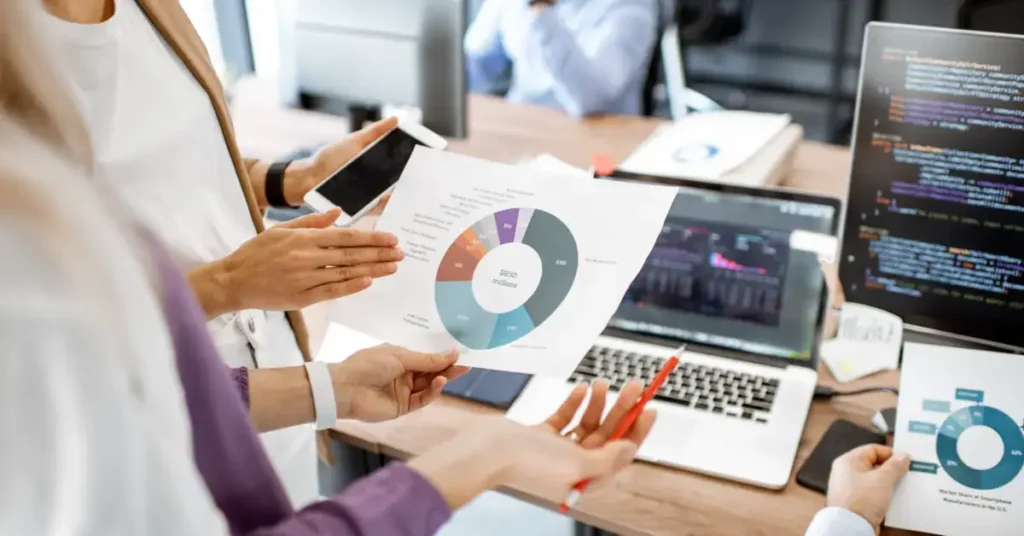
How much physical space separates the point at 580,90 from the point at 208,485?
1.81 meters

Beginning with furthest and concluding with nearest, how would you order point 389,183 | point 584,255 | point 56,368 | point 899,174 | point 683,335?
1. point 683,335
2. point 899,174
3. point 389,183
4. point 584,255
5. point 56,368

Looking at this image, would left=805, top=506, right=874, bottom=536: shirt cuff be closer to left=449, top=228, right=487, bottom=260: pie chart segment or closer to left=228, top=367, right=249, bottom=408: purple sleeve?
left=449, top=228, right=487, bottom=260: pie chart segment

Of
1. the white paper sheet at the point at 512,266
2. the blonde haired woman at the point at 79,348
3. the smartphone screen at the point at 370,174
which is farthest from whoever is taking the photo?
the smartphone screen at the point at 370,174

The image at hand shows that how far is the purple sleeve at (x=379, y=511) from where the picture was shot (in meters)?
0.68

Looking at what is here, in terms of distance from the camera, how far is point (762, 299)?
1.29m

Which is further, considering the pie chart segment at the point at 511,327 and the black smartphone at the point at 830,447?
the black smartphone at the point at 830,447

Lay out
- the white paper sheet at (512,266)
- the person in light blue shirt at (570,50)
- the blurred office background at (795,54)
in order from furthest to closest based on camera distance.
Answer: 1. the blurred office background at (795,54)
2. the person in light blue shirt at (570,50)
3. the white paper sheet at (512,266)

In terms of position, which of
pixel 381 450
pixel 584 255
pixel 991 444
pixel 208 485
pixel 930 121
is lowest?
pixel 381 450

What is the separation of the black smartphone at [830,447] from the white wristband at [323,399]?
58cm

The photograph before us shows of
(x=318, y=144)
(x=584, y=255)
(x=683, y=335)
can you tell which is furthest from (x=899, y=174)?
(x=318, y=144)

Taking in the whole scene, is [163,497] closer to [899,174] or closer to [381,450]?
[381,450]

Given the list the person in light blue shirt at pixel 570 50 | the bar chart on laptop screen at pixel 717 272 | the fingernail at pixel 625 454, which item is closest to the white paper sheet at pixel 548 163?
the person in light blue shirt at pixel 570 50

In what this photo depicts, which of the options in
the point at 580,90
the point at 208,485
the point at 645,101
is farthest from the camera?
the point at 645,101

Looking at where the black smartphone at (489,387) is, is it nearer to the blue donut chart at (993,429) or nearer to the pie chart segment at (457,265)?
the pie chart segment at (457,265)
